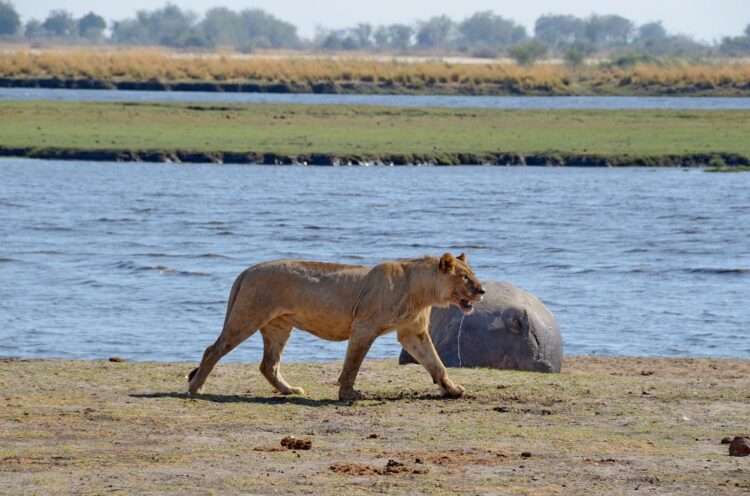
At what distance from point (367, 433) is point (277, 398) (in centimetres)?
166

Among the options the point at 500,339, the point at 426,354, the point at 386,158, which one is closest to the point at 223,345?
the point at 426,354

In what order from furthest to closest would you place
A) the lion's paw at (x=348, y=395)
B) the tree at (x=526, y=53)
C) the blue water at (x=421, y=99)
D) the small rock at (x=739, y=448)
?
the tree at (x=526, y=53) < the blue water at (x=421, y=99) < the lion's paw at (x=348, y=395) < the small rock at (x=739, y=448)

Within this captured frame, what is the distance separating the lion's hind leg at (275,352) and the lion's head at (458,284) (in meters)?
1.22

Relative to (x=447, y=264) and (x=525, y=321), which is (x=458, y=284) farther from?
(x=525, y=321)

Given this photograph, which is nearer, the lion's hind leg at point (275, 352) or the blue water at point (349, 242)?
the lion's hind leg at point (275, 352)

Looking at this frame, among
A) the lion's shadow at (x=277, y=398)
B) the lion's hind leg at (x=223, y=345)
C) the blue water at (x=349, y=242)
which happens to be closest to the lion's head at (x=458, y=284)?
the lion's shadow at (x=277, y=398)

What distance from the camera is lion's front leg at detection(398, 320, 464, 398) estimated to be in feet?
41.4

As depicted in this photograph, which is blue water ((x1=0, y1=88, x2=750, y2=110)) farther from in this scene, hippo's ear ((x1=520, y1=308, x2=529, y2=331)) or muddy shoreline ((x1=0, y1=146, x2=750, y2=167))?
Result: hippo's ear ((x1=520, y1=308, x2=529, y2=331))

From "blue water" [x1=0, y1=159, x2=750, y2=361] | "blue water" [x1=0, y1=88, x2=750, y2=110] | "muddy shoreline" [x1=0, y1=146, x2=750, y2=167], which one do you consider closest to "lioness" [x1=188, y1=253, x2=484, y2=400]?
"blue water" [x1=0, y1=159, x2=750, y2=361]

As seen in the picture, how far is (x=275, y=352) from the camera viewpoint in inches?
506

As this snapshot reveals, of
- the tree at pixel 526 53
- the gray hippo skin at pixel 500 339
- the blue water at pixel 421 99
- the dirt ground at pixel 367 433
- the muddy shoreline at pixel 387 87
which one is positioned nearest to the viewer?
the dirt ground at pixel 367 433

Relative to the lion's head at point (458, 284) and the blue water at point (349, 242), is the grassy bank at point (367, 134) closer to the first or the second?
the blue water at point (349, 242)

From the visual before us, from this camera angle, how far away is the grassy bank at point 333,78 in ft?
252

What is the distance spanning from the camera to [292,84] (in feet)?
255
